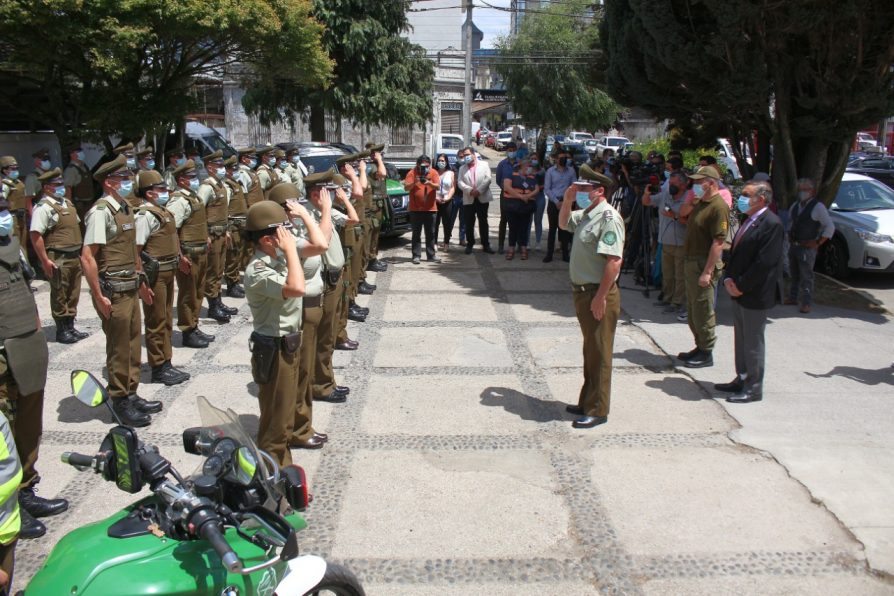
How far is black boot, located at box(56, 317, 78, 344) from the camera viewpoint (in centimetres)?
843

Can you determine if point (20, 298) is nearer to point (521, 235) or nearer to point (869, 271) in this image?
point (521, 235)

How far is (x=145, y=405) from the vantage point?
6.34m

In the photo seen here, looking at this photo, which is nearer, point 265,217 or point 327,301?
point 265,217

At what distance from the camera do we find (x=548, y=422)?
6.24 metres

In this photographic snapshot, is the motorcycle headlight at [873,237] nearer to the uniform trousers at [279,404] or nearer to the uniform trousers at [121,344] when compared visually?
the uniform trousers at [279,404]

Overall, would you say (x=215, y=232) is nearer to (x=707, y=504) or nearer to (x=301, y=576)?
(x=707, y=504)

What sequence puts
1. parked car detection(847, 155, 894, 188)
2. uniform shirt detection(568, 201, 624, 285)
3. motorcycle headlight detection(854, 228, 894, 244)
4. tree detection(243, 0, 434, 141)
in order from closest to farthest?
uniform shirt detection(568, 201, 624, 285)
motorcycle headlight detection(854, 228, 894, 244)
tree detection(243, 0, 434, 141)
parked car detection(847, 155, 894, 188)

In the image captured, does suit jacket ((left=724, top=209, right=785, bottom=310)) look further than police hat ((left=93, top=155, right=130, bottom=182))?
Yes

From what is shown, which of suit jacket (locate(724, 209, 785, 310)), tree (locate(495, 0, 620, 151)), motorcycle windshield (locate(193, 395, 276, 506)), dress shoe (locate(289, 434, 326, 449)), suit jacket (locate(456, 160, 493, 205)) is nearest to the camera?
motorcycle windshield (locate(193, 395, 276, 506))

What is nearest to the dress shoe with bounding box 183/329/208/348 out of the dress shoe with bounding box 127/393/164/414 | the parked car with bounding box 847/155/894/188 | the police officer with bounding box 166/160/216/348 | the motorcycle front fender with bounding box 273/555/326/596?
the police officer with bounding box 166/160/216/348

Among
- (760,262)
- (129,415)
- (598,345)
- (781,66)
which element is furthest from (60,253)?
(781,66)

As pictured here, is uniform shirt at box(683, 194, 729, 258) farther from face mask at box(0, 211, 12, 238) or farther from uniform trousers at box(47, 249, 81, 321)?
uniform trousers at box(47, 249, 81, 321)

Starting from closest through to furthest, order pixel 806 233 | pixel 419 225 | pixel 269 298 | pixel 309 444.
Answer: pixel 269 298, pixel 309 444, pixel 806 233, pixel 419 225

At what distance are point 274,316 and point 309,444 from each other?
1368mm
